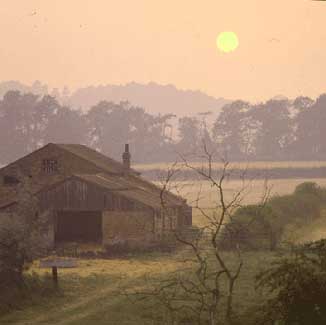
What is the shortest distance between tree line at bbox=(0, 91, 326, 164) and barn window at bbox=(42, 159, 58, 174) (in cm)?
7879

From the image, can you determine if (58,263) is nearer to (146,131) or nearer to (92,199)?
(92,199)

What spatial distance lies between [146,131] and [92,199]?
322ft

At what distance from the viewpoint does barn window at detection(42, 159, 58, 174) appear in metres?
50.0

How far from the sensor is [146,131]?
140 metres

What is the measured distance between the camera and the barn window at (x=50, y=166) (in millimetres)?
50000

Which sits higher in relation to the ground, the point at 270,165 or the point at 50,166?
the point at 270,165

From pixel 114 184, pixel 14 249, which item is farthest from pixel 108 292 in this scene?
pixel 114 184

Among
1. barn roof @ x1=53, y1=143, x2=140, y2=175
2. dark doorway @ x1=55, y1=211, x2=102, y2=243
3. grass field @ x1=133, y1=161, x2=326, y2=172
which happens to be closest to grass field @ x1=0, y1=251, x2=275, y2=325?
dark doorway @ x1=55, y1=211, x2=102, y2=243

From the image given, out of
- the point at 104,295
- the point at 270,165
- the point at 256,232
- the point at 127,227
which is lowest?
the point at 104,295

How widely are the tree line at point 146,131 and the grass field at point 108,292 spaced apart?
9293cm

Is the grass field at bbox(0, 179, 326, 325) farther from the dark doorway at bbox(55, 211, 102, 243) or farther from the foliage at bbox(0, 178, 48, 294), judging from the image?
the dark doorway at bbox(55, 211, 102, 243)

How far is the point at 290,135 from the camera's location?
444 feet

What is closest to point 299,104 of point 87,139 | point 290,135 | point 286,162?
point 290,135

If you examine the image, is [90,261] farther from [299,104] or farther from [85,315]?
[299,104]
